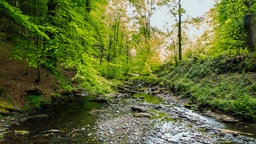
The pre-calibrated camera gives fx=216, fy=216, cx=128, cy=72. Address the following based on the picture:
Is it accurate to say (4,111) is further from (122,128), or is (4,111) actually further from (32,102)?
(122,128)

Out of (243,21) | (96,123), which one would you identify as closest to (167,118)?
(96,123)

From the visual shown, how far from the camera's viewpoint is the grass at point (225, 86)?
9609 mm

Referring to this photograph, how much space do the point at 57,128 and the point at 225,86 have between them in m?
9.40

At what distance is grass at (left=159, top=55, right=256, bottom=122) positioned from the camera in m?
9.61

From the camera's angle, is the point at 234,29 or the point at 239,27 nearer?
the point at 234,29

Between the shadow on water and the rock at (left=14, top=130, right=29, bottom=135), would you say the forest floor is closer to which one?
the shadow on water

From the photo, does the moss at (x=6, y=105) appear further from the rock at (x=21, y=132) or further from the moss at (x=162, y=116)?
the moss at (x=162, y=116)

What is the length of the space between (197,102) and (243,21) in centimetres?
630

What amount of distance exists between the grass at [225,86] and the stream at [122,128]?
1141mm

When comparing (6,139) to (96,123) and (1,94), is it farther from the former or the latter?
(1,94)

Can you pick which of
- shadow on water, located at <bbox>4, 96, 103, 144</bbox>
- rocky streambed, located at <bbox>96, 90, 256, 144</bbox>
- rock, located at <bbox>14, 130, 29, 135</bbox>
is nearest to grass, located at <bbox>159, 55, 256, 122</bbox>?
rocky streambed, located at <bbox>96, 90, 256, 144</bbox>

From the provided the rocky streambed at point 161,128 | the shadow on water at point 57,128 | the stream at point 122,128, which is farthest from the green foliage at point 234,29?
the shadow on water at point 57,128

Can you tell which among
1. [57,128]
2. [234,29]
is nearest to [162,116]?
[57,128]

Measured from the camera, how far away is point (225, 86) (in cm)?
1240
